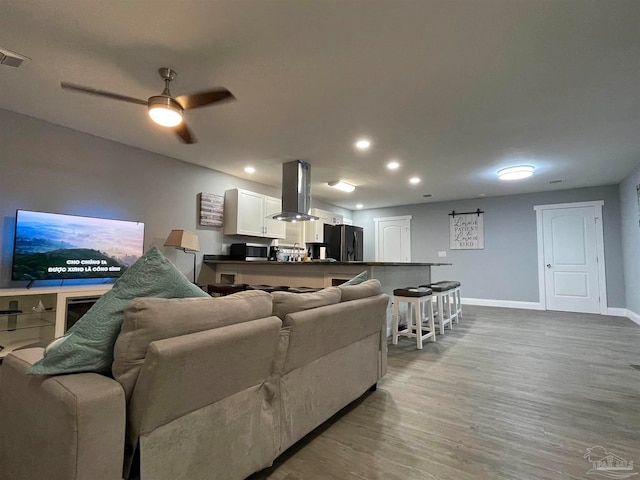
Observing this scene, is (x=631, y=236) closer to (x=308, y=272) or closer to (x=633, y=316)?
(x=633, y=316)

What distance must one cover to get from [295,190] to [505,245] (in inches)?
199

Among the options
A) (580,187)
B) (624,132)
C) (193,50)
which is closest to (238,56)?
(193,50)

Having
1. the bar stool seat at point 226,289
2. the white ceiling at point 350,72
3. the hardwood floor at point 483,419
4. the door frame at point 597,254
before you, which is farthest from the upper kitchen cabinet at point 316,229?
the door frame at point 597,254

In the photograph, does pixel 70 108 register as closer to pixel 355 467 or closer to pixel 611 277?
pixel 355 467

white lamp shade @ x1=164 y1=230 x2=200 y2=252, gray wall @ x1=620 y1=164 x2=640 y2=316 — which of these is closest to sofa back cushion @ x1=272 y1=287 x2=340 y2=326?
white lamp shade @ x1=164 y1=230 x2=200 y2=252

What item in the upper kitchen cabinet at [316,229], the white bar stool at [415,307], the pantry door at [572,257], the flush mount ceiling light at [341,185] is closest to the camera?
the white bar stool at [415,307]

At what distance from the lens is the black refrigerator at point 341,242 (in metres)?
6.79

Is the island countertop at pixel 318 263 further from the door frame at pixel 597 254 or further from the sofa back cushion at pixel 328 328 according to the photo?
the door frame at pixel 597 254

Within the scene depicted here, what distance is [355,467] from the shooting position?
5.08 ft

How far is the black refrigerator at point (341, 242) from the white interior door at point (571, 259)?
395cm

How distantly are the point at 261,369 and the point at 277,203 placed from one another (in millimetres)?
4752

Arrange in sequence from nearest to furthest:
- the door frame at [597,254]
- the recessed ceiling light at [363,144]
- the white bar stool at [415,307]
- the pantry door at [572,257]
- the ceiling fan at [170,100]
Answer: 1. the ceiling fan at [170,100]
2. the white bar stool at [415,307]
3. the recessed ceiling light at [363,144]
4. the door frame at [597,254]
5. the pantry door at [572,257]

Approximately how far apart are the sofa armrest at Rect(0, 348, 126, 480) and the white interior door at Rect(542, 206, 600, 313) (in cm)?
761

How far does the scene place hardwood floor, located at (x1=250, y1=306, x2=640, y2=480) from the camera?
156 cm
